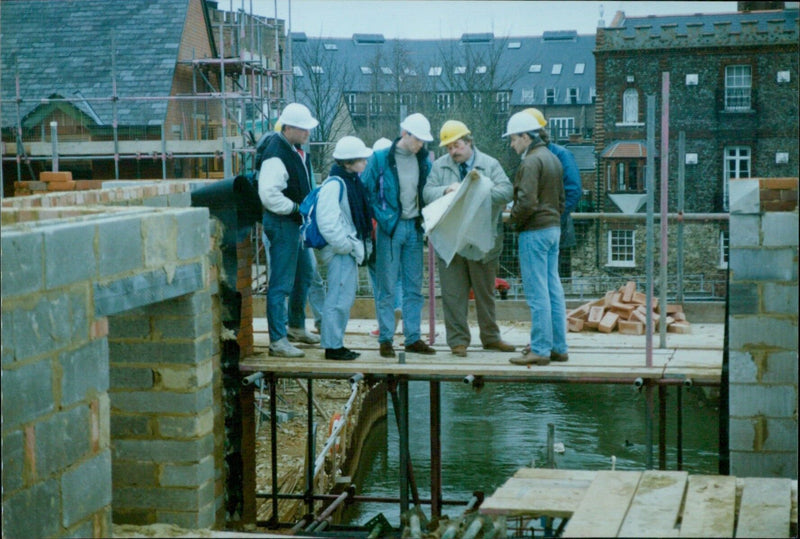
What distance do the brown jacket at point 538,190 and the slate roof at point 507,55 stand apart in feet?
92.1

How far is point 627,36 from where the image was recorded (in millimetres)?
38750

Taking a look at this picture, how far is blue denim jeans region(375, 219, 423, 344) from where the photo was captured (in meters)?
9.27

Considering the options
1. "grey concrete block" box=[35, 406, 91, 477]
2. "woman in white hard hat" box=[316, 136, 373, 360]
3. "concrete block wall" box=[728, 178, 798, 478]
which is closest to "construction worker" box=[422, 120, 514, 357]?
"woman in white hard hat" box=[316, 136, 373, 360]

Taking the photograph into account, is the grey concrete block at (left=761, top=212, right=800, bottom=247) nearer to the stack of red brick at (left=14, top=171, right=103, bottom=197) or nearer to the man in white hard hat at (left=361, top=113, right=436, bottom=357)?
the man in white hard hat at (left=361, top=113, right=436, bottom=357)

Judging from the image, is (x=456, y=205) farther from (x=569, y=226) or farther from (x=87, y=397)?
(x=87, y=397)

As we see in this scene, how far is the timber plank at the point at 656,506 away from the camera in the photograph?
5879 mm

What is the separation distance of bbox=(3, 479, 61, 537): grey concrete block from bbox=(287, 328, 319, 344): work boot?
450 cm

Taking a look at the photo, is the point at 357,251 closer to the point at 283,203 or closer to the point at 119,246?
the point at 283,203

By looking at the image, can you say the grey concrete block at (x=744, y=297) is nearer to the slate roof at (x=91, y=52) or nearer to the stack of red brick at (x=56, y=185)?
the stack of red brick at (x=56, y=185)

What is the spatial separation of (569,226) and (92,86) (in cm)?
1748

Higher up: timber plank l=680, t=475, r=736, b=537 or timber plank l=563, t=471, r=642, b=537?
timber plank l=563, t=471, r=642, b=537

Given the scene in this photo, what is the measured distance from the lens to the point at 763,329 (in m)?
8.02

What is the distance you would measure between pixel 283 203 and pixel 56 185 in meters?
4.03

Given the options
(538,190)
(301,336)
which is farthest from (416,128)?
(301,336)
